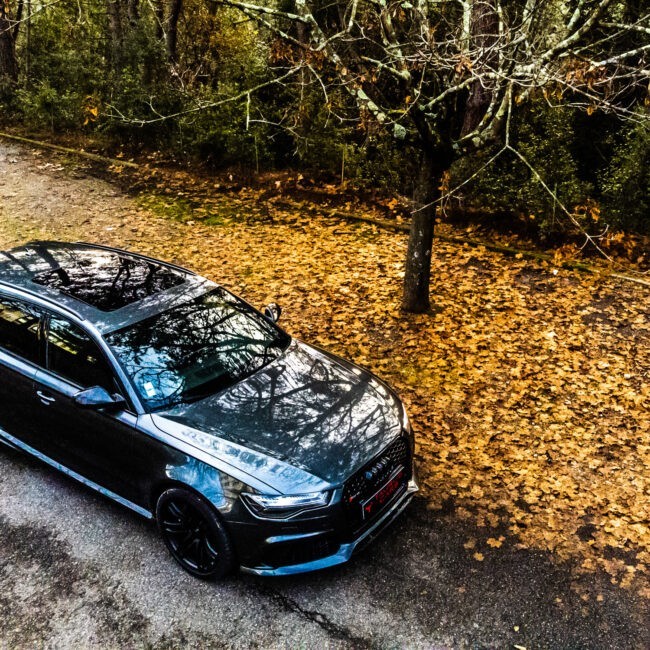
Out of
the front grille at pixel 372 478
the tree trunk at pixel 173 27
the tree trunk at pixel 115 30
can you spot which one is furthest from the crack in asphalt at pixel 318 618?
the tree trunk at pixel 115 30

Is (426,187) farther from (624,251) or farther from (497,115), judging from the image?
(624,251)

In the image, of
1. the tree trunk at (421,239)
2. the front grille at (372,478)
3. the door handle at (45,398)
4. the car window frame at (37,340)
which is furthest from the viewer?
the tree trunk at (421,239)

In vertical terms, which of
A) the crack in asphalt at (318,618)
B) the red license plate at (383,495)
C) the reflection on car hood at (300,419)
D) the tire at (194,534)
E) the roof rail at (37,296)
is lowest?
the crack in asphalt at (318,618)

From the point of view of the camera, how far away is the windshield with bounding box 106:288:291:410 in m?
4.98

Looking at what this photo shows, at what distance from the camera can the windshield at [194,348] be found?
4984 mm

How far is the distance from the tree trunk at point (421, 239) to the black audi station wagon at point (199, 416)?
114 inches

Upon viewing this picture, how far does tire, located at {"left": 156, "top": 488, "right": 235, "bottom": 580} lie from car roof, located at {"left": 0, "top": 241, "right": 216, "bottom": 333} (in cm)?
148

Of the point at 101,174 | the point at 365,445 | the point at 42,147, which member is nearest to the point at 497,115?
the point at 365,445

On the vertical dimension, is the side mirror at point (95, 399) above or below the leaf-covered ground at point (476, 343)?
above

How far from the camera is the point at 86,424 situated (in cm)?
505

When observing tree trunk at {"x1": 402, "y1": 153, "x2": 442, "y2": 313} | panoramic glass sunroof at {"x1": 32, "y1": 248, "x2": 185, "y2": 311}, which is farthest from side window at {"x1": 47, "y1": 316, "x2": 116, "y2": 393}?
tree trunk at {"x1": 402, "y1": 153, "x2": 442, "y2": 313}

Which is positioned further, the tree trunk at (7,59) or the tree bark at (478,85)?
the tree trunk at (7,59)

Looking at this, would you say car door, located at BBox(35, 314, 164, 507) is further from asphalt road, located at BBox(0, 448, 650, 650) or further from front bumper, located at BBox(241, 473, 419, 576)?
front bumper, located at BBox(241, 473, 419, 576)

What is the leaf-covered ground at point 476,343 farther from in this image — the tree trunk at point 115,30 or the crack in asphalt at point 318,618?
the tree trunk at point 115,30
